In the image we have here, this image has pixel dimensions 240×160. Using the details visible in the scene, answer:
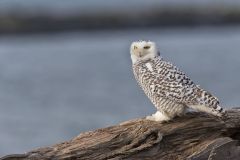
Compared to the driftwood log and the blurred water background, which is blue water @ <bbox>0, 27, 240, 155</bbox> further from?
the driftwood log

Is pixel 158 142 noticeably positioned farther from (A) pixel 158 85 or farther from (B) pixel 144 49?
(B) pixel 144 49

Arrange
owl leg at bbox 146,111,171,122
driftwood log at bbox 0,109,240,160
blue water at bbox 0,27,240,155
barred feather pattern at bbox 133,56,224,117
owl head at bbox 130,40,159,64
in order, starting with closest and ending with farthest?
driftwood log at bbox 0,109,240,160 → barred feather pattern at bbox 133,56,224,117 → owl leg at bbox 146,111,171,122 → owl head at bbox 130,40,159,64 → blue water at bbox 0,27,240,155

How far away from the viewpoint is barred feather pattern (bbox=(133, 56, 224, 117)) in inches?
242

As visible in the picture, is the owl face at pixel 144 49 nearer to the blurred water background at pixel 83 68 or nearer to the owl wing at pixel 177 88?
the owl wing at pixel 177 88

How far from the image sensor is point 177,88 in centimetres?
623

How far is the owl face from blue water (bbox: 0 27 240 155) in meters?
8.52

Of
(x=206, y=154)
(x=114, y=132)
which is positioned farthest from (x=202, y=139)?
(x=114, y=132)

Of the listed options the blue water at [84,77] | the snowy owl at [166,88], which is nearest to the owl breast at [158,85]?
the snowy owl at [166,88]

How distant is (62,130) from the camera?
18359 millimetres

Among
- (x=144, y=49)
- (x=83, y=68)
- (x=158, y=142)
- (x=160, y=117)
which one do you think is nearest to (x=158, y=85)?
(x=160, y=117)

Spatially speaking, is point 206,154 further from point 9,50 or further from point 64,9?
point 64,9

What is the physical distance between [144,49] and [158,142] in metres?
0.86

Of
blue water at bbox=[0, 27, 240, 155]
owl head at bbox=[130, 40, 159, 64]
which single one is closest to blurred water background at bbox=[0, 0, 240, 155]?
blue water at bbox=[0, 27, 240, 155]

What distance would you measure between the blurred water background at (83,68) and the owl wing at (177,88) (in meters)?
8.94
